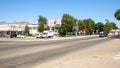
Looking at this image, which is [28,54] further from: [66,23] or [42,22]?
[42,22]

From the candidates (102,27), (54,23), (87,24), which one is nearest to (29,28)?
(87,24)

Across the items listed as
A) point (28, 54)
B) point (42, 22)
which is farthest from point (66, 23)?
point (28, 54)

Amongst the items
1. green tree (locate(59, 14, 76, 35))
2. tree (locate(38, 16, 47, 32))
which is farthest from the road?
tree (locate(38, 16, 47, 32))

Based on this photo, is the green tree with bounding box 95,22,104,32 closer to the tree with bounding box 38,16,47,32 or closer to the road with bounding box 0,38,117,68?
the tree with bounding box 38,16,47,32

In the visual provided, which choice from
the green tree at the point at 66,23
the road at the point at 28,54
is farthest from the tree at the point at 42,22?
the road at the point at 28,54

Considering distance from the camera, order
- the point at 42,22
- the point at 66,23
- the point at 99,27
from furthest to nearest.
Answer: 1. the point at 99,27
2. the point at 42,22
3. the point at 66,23

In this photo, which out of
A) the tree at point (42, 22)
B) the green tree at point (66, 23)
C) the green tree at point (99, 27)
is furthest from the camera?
the green tree at point (99, 27)

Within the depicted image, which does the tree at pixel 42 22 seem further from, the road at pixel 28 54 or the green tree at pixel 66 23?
the road at pixel 28 54

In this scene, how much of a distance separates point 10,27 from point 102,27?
88.8 m

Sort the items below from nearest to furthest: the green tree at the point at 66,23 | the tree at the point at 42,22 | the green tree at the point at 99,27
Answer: the green tree at the point at 66,23
the tree at the point at 42,22
the green tree at the point at 99,27

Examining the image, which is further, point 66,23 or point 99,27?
point 99,27

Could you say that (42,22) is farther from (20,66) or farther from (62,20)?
(20,66)

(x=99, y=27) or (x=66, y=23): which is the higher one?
(x=66, y=23)

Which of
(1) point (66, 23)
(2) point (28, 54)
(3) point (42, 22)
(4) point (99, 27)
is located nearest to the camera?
(2) point (28, 54)
